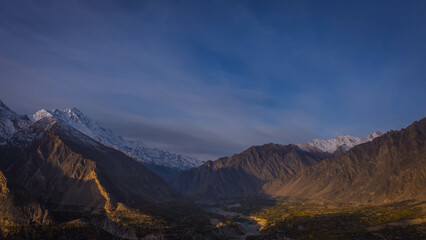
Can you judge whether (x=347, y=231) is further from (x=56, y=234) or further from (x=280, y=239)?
(x=56, y=234)

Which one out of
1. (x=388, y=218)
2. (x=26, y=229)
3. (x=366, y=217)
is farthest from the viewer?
(x=366, y=217)

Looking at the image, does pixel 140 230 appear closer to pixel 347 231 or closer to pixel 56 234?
pixel 56 234

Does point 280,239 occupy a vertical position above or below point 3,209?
below

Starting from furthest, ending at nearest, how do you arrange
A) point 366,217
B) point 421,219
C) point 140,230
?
point 366,217
point 421,219
point 140,230

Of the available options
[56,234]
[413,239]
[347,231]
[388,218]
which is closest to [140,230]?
[56,234]

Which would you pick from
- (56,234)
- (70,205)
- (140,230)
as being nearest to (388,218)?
(140,230)

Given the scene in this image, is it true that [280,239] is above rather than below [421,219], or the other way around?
below

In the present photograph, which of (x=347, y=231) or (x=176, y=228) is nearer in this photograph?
(x=347, y=231)

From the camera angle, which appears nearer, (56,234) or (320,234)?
(56,234)

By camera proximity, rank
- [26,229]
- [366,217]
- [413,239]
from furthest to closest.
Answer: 1. [366,217]
2. [413,239]
3. [26,229]
